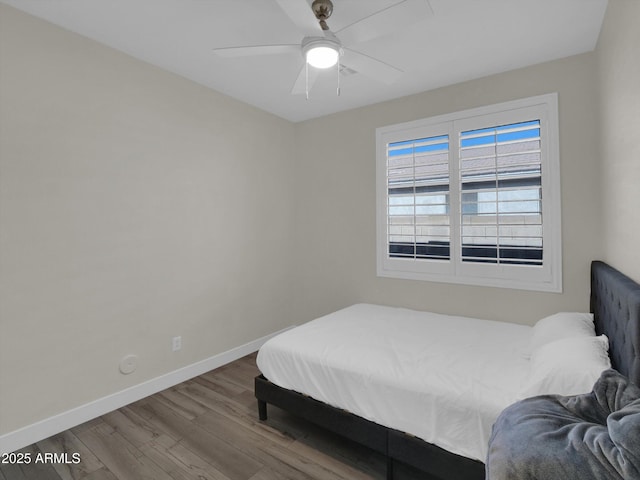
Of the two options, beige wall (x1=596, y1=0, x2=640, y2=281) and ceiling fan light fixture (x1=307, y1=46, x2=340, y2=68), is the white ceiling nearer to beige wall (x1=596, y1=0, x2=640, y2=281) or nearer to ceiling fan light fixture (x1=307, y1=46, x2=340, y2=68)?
ceiling fan light fixture (x1=307, y1=46, x2=340, y2=68)

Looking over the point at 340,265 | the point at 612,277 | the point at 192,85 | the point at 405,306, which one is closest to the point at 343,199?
the point at 340,265

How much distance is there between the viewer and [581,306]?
251 centimetres

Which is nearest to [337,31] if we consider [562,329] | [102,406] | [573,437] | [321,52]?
[321,52]

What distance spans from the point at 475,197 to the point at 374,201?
97cm

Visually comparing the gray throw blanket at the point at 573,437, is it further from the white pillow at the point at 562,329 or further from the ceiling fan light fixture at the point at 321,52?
the ceiling fan light fixture at the point at 321,52

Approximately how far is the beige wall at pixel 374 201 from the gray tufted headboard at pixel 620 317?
0.52 meters

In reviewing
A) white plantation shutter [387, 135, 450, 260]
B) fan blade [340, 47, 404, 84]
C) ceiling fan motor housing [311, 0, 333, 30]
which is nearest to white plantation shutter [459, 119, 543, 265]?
white plantation shutter [387, 135, 450, 260]

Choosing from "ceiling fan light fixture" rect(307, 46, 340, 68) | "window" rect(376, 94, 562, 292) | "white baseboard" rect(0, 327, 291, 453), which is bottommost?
"white baseboard" rect(0, 327, 291, 453)

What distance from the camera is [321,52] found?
1.80 metres

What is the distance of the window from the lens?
2588 mm

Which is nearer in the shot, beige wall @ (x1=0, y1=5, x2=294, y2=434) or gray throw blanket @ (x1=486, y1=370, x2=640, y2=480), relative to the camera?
gray throw blanket @ (x1=486, y1=370, x2=640, y2=480)

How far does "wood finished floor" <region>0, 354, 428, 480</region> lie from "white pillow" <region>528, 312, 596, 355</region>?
3.43 ft

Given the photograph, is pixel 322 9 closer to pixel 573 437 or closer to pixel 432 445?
pixel 573 437

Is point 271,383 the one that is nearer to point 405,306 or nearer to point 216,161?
point 405,306
